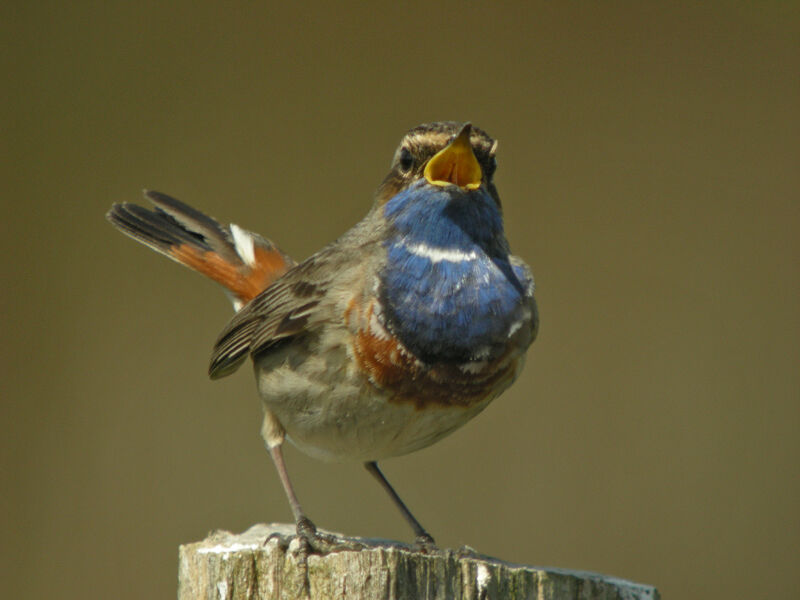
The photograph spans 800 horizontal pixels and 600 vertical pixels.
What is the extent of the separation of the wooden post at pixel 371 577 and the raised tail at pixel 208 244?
1622mm

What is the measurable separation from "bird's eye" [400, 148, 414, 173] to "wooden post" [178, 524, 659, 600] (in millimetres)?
1217

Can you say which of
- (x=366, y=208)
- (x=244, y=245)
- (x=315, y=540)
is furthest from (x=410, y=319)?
(x=366, y=208)

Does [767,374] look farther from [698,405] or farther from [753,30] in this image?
[753,30]

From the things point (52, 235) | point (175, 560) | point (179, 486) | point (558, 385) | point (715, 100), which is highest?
point (715, 100)

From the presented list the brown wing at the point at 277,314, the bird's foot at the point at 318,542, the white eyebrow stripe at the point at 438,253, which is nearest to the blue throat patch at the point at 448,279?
the white eyebrow stripe at the point at 438,253

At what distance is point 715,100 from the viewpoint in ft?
19.2

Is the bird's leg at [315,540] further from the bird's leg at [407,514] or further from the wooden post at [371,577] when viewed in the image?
the bird's leg at [407,514]

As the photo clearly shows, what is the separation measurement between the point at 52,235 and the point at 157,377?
90 centimetres

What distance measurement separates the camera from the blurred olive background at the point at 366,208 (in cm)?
567

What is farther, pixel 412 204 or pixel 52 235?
pixel 52 235

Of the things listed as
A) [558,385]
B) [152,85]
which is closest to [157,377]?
[152,85]

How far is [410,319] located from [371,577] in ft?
3.20

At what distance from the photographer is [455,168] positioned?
3326 mm

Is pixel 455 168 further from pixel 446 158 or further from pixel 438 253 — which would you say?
pixel 438 253
